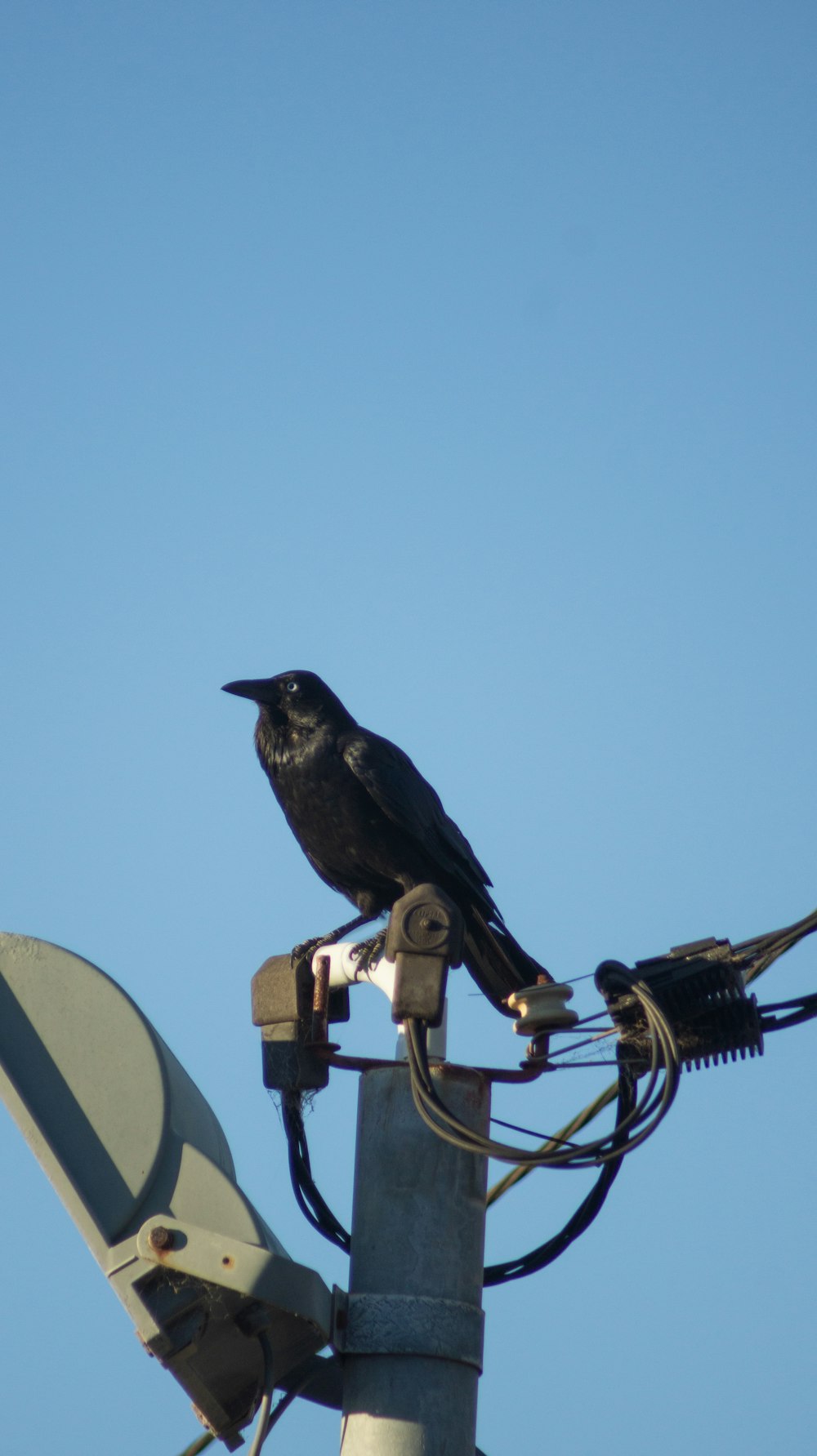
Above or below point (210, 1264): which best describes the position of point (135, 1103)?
above

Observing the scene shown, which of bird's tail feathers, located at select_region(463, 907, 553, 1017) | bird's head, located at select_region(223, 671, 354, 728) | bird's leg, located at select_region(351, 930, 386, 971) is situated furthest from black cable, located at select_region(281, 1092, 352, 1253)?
bird's head, located at select_region(223, 671, 354, 728)

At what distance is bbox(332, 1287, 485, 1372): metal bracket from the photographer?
9.01 ft

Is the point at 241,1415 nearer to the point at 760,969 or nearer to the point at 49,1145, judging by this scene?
the point at 49,1145

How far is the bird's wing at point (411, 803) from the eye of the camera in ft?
17.9

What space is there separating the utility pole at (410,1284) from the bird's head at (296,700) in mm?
3155

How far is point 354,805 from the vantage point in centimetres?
566

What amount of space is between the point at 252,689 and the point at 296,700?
0.64 ft

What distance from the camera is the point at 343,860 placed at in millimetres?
5711

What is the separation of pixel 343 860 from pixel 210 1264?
3140mm

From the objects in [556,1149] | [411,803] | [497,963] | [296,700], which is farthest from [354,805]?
[556,1149]

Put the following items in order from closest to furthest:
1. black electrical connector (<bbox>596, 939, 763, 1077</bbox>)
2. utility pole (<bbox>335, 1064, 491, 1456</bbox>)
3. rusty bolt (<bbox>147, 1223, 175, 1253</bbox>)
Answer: rusty bolt (<bbox>147, 1223, 175, 1253</bbox>) → utility pole (<bbox>335, 1064, 491, 1456</bbox>) → black electrical connector (<bbox>596, 939, 763, 1077</bbox>)

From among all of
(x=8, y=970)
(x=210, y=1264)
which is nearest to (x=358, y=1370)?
(x=210, y=1264)

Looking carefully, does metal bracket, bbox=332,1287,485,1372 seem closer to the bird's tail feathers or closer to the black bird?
the bird's tail feathers

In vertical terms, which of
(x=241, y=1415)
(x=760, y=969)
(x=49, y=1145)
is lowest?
(x=241, y=1415)
